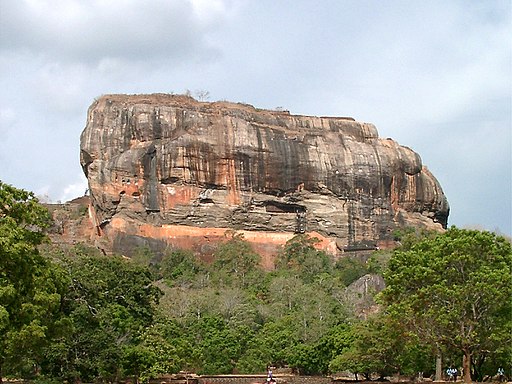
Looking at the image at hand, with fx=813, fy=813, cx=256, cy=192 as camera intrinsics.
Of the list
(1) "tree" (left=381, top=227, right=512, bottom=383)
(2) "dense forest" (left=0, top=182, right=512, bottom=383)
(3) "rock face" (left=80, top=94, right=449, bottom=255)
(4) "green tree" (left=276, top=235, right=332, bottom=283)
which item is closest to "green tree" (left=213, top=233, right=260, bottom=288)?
(4) "green tree" (left=276, top=235, right=332, bottom=283)

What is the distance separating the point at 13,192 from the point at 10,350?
4.49 meters

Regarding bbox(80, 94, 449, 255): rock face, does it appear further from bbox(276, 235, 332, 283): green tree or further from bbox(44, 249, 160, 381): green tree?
bbox(44, 249, 160, 381): green tree

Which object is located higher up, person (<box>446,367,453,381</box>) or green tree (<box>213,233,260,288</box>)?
green tree (<box>213,233,260,288</box>)

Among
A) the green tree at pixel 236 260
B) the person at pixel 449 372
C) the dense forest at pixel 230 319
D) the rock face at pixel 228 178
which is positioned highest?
the rock face at pixel 228 178

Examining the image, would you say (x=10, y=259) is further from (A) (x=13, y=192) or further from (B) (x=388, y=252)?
(B) (x=388, y=252)

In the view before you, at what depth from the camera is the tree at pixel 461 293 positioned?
27391 millimetres

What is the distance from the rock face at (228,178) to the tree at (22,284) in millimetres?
53543

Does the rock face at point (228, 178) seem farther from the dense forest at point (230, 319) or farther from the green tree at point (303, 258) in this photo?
the dense forest at point (230, 319)

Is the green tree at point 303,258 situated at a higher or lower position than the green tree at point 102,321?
higher

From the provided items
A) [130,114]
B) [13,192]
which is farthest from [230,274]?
[13,192]

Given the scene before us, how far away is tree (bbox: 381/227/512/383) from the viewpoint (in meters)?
27.4

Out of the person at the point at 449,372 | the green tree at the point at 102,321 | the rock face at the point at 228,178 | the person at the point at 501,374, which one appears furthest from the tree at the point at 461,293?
the rock face at the point at 228,178

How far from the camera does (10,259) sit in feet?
72.7

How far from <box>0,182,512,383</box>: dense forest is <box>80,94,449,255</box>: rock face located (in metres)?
20.4
